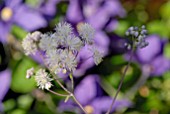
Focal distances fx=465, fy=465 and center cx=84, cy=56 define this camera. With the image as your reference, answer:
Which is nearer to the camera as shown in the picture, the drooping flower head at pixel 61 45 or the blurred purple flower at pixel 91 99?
the drooping flower head at pixel 61 45

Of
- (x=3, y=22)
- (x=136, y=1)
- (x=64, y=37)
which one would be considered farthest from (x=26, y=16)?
(x=64, y=37)

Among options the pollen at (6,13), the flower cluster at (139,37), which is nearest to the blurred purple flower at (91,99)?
the pollen at (6,13)

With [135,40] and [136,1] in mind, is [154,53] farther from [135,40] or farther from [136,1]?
[135,40]

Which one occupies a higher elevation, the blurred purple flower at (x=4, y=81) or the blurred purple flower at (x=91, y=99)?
the blurred purple flower at (x=4, y=81)

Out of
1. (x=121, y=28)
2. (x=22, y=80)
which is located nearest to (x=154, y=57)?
(x=121, y=28)

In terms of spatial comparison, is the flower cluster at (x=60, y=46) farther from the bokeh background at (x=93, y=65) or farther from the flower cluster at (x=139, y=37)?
the bokeh background at (x=93, y=65)

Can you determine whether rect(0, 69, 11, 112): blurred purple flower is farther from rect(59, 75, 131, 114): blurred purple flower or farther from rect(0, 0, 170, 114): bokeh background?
rect(59, 75, 131, 114): blurred purple flower
